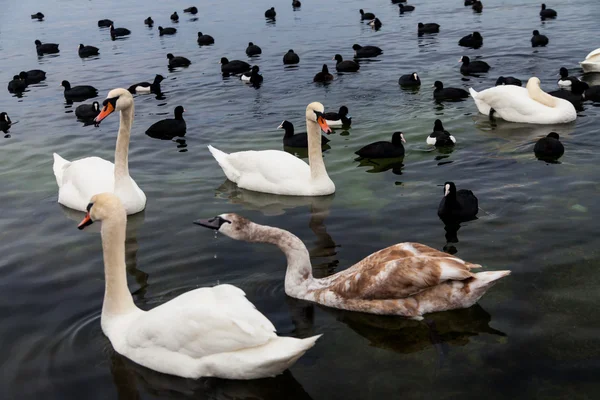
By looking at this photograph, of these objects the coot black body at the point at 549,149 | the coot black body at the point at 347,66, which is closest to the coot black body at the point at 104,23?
the coot black body at the point at 347,66

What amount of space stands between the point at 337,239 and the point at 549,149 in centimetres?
527

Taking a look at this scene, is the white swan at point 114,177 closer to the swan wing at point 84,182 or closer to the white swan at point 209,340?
the swan wing at point 84,182

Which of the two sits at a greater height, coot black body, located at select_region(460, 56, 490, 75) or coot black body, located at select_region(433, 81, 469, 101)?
coot black body, located at select_region(460, 56, 490, 75)

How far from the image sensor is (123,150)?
12211mm

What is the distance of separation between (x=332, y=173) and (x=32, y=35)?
3737 centimetres

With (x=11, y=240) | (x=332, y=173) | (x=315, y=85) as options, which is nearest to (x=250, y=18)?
(x=315, y=85)

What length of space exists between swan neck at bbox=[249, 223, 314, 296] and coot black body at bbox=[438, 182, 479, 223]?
3.07 metres

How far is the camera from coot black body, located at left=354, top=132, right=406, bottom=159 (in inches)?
581

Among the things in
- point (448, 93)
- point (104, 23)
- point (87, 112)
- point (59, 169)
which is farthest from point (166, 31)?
point (59, 169)

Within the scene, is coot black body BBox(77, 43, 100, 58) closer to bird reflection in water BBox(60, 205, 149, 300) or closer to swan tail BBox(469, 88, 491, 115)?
swan tail BBox(469, 88, 491, 115)

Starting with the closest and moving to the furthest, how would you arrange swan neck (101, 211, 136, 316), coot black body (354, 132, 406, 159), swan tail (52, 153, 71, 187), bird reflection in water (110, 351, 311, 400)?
bird reflection in water (110, 351, 311, 400), swan neck (101, 211, 136, 316), swan tail (52, 153, 71, 187), coot black body (354, 132, 406, 159)

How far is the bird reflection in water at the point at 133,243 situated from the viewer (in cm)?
956

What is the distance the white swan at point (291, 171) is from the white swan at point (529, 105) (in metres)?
6.03

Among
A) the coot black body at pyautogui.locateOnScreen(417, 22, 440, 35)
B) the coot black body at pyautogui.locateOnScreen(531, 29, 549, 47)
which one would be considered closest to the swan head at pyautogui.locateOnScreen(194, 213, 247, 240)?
the coot black body at pyautogui.locateOnScreen(531, 29, 549, 47)
